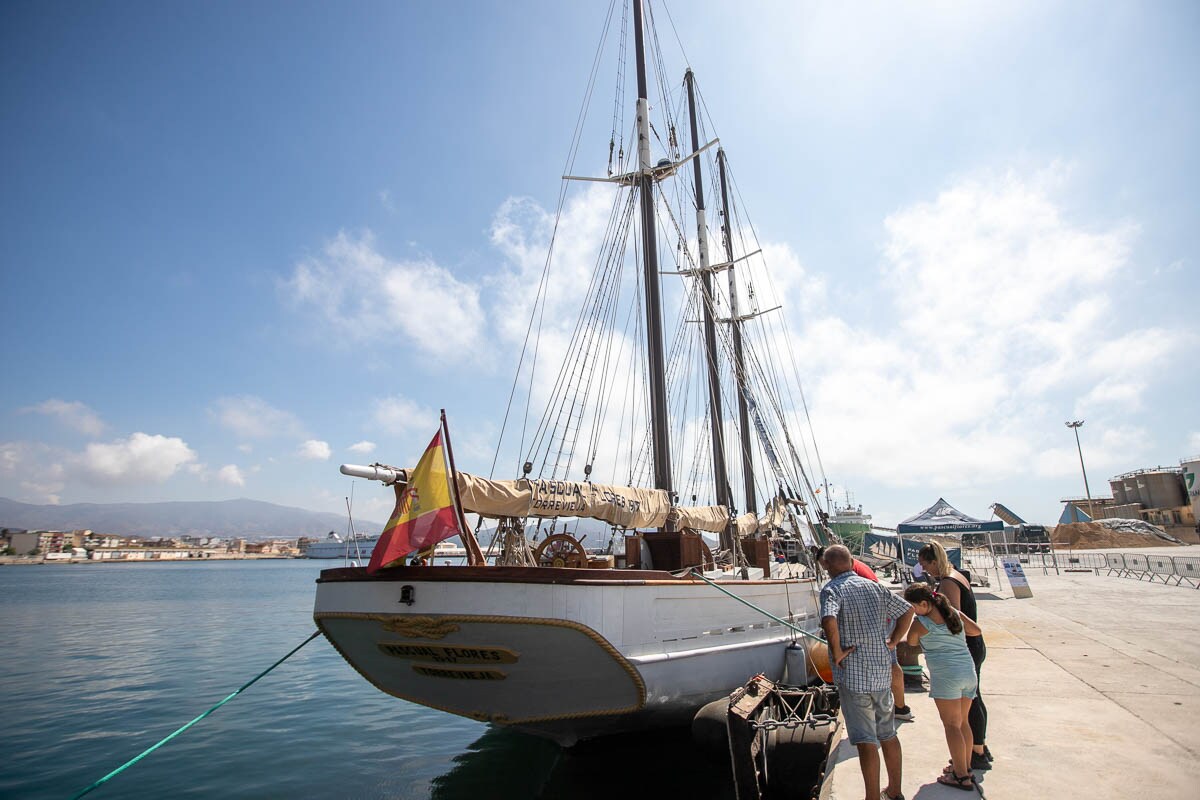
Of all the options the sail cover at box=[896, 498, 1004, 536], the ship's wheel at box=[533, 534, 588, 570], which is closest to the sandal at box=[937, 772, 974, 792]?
the ship's wheel at box=[533, 534, 588, 570]

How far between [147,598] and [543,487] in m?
49.3

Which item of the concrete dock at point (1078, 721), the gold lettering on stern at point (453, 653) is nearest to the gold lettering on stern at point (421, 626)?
the gold lettering on stern at point (453, 653)

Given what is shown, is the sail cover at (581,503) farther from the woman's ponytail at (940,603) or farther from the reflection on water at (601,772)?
the woman's ponytail at (940,603)

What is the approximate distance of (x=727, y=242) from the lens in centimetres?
2922

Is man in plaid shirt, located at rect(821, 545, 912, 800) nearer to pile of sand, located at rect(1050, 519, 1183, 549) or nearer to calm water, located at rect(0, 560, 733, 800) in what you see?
calm water, located at rect(0, 560, 733, 800)

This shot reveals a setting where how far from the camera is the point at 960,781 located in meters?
4.76

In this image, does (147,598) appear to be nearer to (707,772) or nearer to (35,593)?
(35,593)

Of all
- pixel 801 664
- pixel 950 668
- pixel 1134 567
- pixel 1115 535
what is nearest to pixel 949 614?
pixel 950 668

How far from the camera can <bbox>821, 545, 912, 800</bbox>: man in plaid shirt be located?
452cm

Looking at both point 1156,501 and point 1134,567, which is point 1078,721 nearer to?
point 1134,567

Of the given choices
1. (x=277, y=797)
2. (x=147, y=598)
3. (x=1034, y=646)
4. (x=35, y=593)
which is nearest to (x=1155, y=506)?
(x=1034, y=646)

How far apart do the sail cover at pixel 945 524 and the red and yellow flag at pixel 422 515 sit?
70.1 feet

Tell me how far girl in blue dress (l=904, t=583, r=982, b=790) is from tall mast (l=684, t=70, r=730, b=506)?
32.2 feet

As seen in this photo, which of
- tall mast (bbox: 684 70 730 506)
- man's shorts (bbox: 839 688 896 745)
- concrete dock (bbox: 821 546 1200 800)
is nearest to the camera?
man's shorts (bbox: 839 688 896 745)
